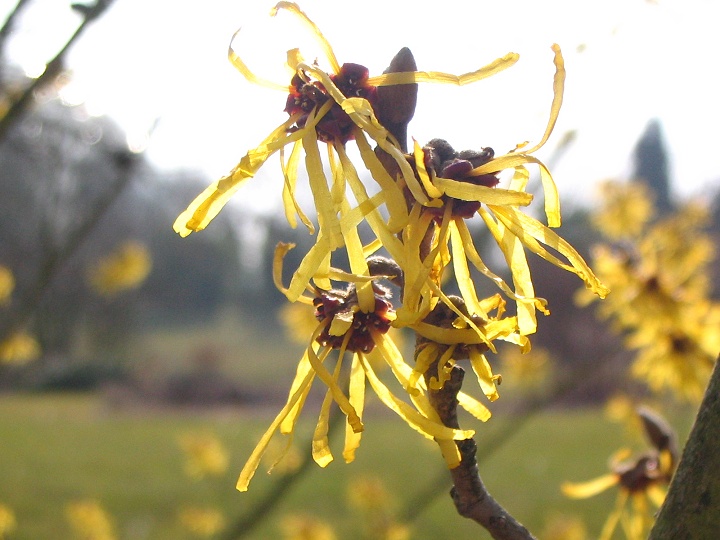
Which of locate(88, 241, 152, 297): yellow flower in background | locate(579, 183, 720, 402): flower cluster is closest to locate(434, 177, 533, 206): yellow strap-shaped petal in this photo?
locate(579, 183, 720, 402): flower cluster

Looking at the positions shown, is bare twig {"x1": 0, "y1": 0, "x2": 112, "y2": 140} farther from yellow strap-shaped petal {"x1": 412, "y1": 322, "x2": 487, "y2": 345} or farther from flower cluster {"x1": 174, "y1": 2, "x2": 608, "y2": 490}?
yellow strap-shaped petal {"x1": 412, "y1": 322, "x2": 487, "y2": 345}

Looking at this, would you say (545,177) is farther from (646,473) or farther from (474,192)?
(646,473)

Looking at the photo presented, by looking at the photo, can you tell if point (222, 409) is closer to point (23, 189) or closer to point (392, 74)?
point (23, 189)

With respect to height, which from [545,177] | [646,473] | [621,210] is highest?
[621,210]

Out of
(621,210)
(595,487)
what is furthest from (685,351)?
(621,210)

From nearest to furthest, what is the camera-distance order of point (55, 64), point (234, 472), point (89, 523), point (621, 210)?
point (55, 64) → point (621, 210) → point (89, 523) → point (234, 472)

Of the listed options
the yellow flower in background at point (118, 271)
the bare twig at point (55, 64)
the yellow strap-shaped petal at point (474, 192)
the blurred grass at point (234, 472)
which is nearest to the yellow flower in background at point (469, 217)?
the yellow strap-shaped petal at point (474, 192)
